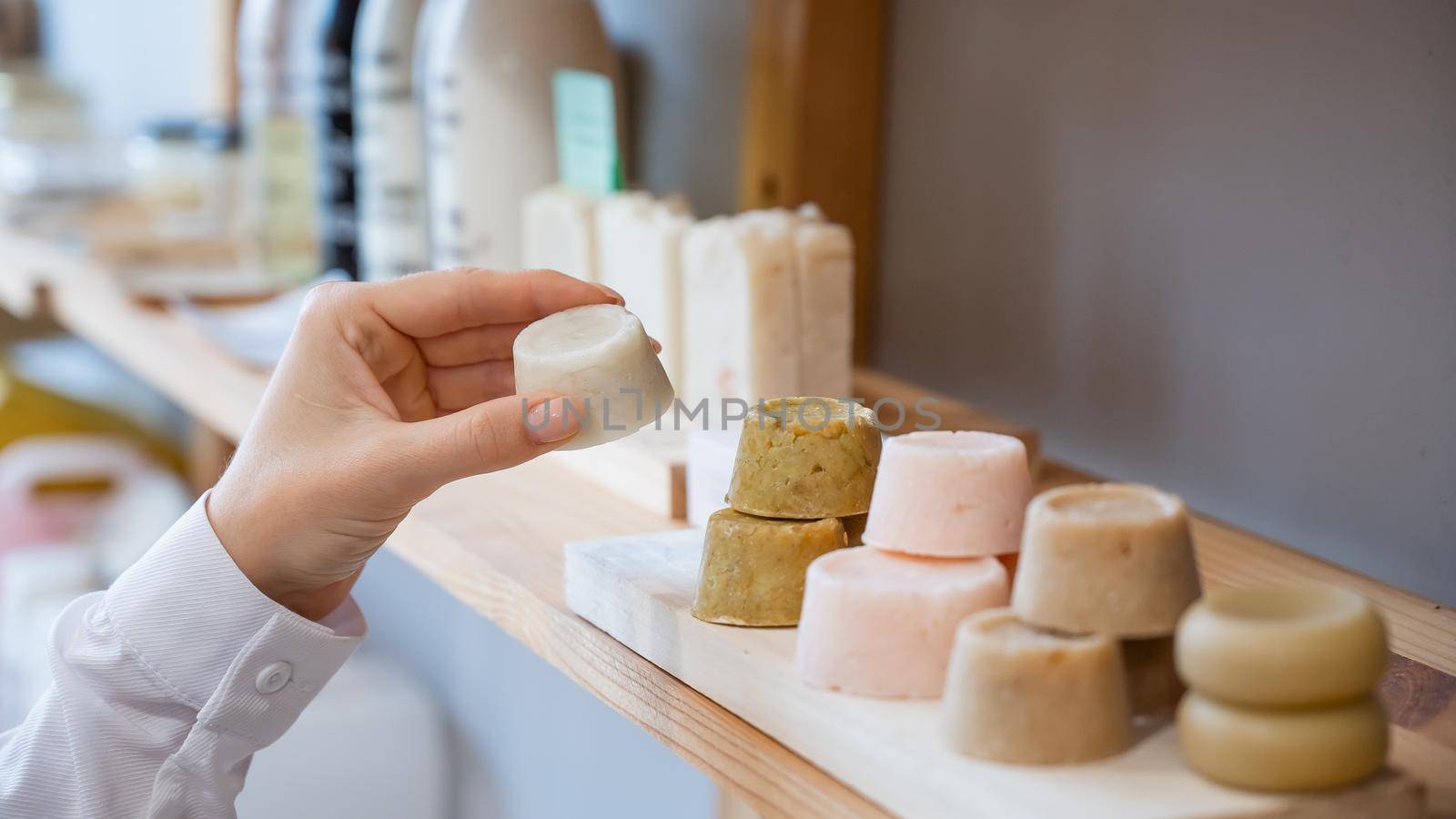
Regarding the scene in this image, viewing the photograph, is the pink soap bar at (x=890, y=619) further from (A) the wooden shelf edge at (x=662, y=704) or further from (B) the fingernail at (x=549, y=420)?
(B) the fingernail at (x=549, y=420)

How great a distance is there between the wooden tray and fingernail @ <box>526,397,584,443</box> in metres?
0.08

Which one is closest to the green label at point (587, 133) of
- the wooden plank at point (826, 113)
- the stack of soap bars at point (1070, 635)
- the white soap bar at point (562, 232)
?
the white soap bar at point (562, 232)

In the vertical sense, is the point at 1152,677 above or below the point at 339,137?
below

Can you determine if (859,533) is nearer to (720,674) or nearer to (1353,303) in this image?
(720,674)

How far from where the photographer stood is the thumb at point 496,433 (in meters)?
0.60

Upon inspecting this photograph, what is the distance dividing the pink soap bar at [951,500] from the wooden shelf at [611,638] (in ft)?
0.31

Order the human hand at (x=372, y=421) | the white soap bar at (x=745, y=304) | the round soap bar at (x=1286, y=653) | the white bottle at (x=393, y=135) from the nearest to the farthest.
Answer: the round soap bar at (x=1286, y=653), the human hand at (x=372, y=421), the white soap bar at (x=745, y=304), the white bottle at (x=393, y=135)

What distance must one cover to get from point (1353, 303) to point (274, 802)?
1.07 metres

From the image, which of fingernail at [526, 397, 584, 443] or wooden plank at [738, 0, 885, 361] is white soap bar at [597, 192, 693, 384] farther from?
fingernail at [526, 397, 584, 443]

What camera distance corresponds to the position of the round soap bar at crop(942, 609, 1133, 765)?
0.43 metres

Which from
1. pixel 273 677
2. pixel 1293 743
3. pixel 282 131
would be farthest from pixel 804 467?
pixel 282 131

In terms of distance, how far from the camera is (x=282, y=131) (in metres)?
1.45

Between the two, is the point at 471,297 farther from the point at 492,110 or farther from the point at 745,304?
the point at 492,110

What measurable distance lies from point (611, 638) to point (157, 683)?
0.82ft
